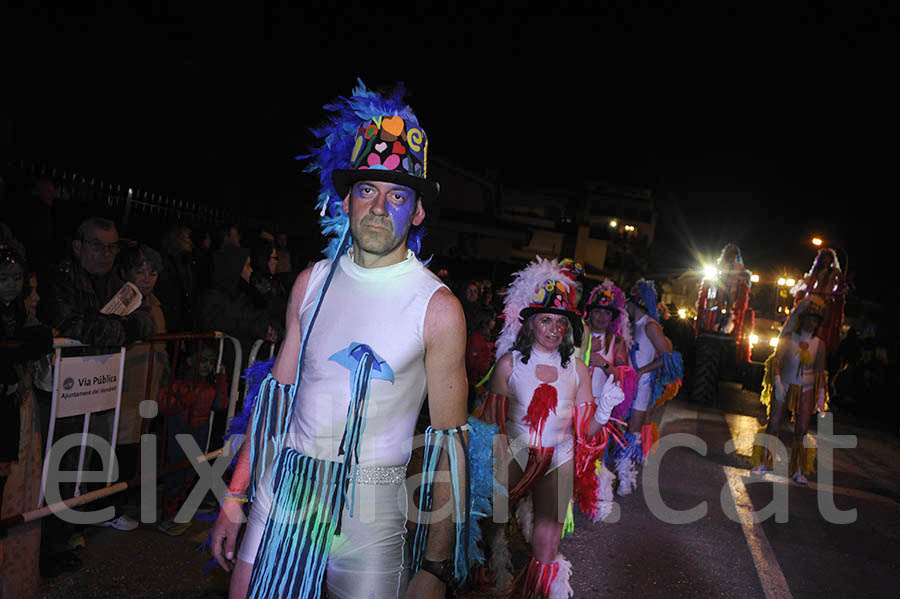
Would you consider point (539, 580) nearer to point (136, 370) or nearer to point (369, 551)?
point (369, 551)

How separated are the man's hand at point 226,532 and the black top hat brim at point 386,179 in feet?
4.27

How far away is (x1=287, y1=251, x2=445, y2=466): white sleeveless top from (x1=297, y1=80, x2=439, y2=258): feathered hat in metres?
0.32

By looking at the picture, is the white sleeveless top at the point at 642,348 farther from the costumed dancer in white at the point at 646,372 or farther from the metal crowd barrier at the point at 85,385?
the metal crowd barrier at the point at 85,385

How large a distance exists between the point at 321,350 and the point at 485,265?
22.3 metres

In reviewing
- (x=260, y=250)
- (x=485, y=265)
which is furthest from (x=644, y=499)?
(x=485, y=265)

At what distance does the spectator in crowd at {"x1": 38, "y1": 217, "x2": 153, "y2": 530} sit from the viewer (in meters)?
3.59

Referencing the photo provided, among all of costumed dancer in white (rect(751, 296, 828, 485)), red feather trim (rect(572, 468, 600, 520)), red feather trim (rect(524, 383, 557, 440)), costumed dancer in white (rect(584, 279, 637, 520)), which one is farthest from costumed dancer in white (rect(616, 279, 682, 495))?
red feather trim (rect(524, 383, 557, 440))

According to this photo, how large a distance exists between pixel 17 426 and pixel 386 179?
2.39 metres

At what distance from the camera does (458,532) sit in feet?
6.75

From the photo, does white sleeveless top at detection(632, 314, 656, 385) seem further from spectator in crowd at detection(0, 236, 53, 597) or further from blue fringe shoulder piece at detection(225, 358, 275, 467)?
spectator in crowd at detection(0, 236, 53, 597)

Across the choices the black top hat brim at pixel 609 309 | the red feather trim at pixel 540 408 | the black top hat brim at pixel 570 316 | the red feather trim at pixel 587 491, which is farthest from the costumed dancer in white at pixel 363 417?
the black top hat brim at pixel 609 309

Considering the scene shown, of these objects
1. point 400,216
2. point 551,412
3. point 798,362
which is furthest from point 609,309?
point 400,216

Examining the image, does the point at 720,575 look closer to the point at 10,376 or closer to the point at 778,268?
the point at 10,376

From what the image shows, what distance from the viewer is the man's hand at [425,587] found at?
79.8 inches
